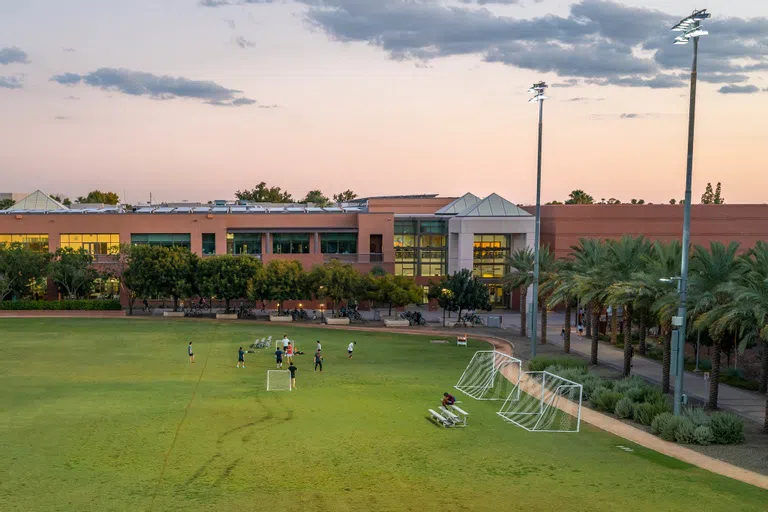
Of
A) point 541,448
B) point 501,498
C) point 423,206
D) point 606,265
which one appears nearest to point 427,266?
point 423,206

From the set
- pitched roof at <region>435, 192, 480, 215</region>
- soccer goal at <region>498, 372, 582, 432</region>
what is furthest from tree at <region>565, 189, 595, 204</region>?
soccer goal at <region>498, 372, 582, 432</region>

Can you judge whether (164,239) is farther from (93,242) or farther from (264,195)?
(264,195)

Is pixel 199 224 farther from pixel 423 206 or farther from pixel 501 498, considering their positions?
pixel 501 498

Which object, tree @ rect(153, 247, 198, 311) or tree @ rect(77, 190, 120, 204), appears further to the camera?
tree @ rect(77, 190, 120, 204)

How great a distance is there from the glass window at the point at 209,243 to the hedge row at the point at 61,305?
14.2m

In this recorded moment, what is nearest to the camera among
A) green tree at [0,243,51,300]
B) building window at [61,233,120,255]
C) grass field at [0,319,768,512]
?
grass field at [0,319,768,512]

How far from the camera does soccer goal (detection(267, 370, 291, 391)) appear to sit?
35062 mm

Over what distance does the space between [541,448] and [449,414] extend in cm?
410

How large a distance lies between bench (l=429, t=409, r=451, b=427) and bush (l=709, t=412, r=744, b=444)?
31.4ft

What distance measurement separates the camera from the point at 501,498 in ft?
Answer: 65.2

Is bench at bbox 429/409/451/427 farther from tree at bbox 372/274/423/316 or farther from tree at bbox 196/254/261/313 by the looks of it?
tree at bbox 196/254/261/313

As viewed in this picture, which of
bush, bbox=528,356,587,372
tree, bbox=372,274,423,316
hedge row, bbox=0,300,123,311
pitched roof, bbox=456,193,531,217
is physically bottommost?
hedge row, bbox=0,300,123,311

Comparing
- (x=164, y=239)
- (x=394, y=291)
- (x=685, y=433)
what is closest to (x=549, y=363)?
(x=685, y=433)

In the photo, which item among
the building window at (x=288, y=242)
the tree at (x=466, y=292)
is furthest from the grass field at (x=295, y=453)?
the building window at (x=288, y=242)
